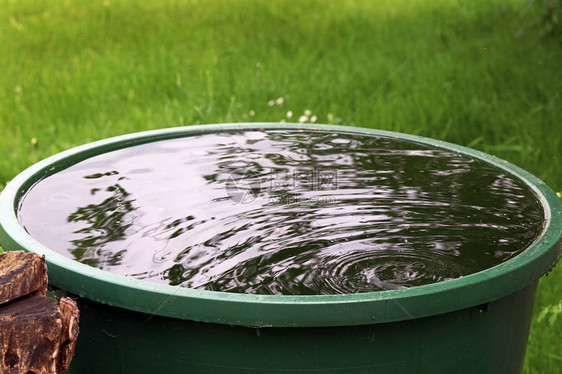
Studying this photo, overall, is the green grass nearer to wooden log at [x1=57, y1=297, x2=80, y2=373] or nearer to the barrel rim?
the barrel rim

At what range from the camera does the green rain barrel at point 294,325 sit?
1224 millimetres

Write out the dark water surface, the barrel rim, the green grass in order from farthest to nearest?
the green grass, the dark water surface, the barrel rim

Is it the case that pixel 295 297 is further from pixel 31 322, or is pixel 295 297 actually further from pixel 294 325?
pixel 31 322

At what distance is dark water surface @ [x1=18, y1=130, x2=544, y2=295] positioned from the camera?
4.84ft

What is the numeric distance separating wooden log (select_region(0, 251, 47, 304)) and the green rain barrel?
0.15 ft

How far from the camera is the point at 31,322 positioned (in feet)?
4.11

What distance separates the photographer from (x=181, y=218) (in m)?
1.73

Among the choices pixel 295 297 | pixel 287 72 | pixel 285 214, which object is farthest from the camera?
pixel 287 72

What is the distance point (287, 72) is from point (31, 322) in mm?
3753

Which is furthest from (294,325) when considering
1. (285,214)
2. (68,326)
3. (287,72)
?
(287,72)

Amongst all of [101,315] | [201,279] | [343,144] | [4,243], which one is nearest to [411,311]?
[201,279]

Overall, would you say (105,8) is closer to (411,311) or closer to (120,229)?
(120,229)

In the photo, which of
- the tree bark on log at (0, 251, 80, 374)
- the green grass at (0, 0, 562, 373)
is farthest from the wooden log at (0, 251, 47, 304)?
the green grass at (0, 0, 562, 373)

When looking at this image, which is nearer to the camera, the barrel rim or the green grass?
the barrel rim
